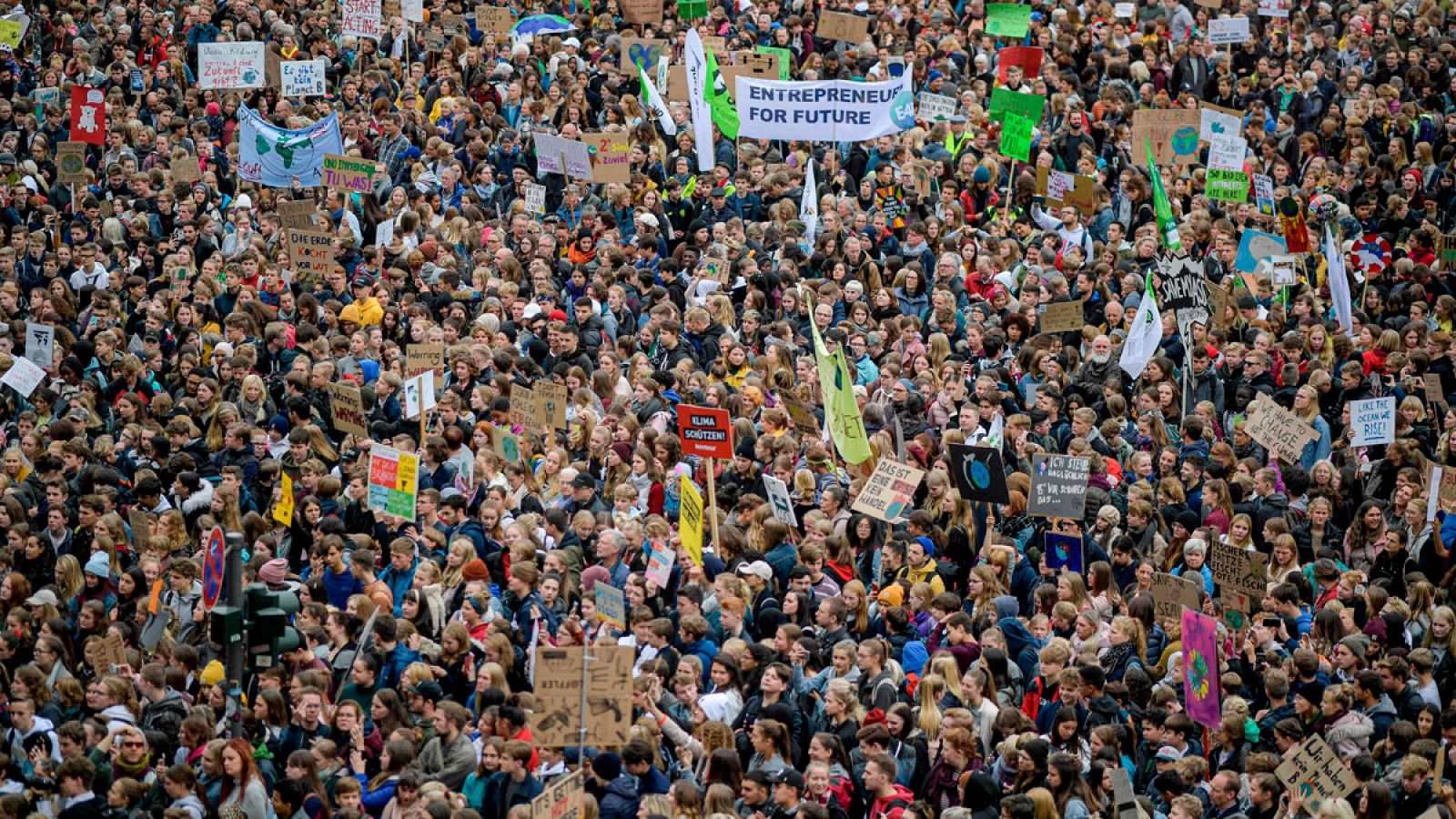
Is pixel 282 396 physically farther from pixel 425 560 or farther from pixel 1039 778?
pixel 1039 778

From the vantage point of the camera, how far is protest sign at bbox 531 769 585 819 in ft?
32.6

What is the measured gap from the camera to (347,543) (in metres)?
13.9

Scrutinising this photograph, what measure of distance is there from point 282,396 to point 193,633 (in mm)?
4396

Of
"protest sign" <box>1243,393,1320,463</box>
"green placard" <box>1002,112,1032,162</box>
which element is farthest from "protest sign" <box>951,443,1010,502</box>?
"green placard" <box>1002,112,1032,162</box>

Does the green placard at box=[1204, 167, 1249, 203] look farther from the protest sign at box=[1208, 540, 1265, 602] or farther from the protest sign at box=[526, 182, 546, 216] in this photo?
the protest sign at box=[1208, 540, 1265, 602]

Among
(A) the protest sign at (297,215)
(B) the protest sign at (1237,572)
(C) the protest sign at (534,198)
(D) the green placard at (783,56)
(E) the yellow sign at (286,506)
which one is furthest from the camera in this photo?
(D) the green placard at (783,56)

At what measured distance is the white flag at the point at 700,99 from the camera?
21.9 m

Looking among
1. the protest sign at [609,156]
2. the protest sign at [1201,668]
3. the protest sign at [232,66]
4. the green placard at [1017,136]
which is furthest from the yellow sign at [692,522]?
the protest sign at [232,66]

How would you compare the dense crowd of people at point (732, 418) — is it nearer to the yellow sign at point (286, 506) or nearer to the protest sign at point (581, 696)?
the yellow sign at point (286, 506)

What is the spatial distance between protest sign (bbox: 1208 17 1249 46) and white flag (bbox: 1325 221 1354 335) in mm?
7587

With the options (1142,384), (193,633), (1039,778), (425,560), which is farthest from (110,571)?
(1142,384)

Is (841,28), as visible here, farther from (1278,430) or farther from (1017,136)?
(1278,430)

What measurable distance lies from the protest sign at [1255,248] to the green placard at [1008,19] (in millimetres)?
7421

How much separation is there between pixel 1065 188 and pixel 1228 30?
18.9 feet
